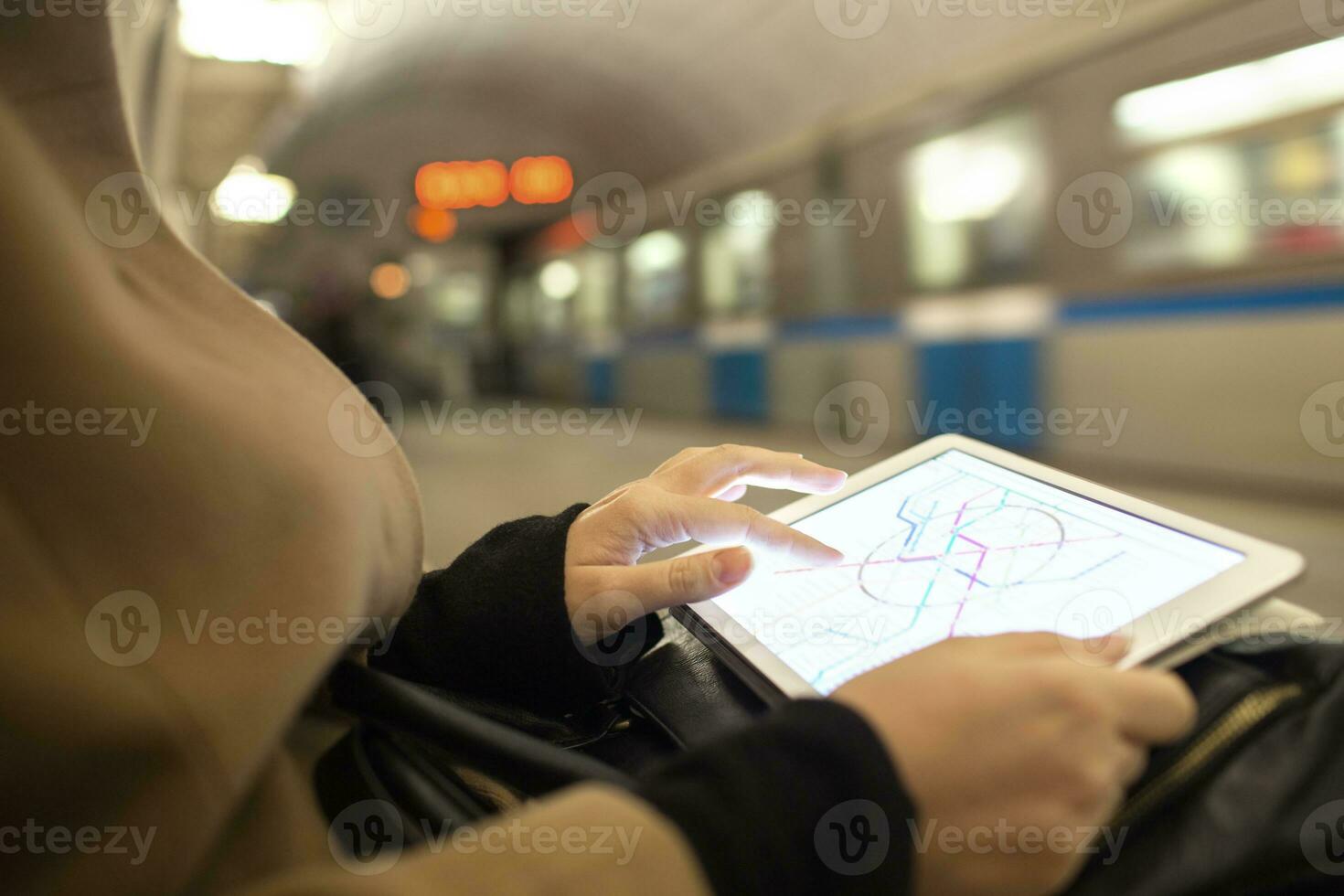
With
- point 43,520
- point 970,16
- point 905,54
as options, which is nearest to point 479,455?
point 43,520

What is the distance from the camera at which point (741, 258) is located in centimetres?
641

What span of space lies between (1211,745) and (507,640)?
21.5 inches

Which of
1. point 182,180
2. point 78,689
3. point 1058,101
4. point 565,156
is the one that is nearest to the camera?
point 78,689

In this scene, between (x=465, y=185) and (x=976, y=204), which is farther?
(x=465, y=185)

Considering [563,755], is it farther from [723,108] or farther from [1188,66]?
[723,108]

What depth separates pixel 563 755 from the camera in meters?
0.62

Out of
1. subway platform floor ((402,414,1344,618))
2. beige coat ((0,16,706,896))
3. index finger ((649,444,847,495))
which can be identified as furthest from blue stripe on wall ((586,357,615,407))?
beige coat ((0,16,706,896))

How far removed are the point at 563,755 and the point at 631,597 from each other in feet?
0.68

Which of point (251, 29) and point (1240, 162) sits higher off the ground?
point (251, 29)

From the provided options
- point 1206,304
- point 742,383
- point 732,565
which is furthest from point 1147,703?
point 742,383

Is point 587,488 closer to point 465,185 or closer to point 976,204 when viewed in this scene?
point 976,204

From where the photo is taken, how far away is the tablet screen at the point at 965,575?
685mm

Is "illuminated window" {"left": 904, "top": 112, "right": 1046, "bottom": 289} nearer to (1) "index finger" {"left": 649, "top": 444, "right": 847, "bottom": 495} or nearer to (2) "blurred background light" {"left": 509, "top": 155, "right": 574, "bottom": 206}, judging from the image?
(1) "index finger" {"left": 649, "top": 444, "right": 847, "bottom": 495}

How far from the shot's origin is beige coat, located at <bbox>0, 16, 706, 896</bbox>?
49 centimetres
